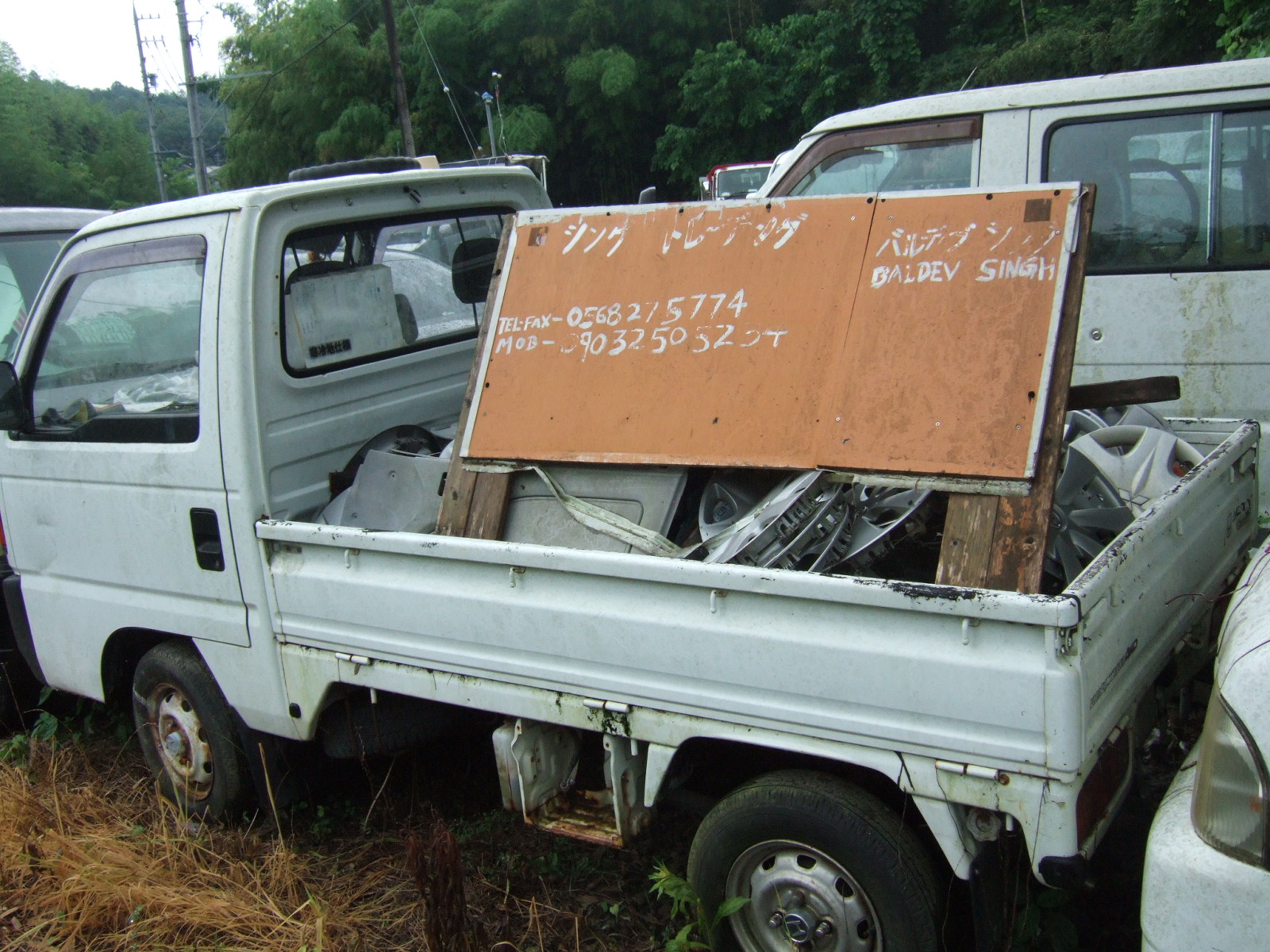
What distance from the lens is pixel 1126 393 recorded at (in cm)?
263

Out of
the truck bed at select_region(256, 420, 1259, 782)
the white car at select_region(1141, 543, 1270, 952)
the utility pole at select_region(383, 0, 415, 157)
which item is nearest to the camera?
the white car at select_region(1141, 543, 1270, 952)

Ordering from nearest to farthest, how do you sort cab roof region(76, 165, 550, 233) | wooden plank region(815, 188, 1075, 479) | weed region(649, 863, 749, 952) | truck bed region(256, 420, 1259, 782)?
truck bed region(256, 420, 1259, 782), wooden plank region(815, 188, 1075, 479), weed region(649, 863, 749, 952), cab roof region(76, 165, 550, 233)

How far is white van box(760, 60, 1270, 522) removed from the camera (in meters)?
4.27

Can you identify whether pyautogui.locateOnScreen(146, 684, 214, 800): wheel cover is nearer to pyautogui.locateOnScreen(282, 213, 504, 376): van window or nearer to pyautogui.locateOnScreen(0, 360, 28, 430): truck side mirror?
pyautogui.locateOnScreen(0, 360, 28, 430): truck side mirror

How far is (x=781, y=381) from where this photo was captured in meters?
2.64

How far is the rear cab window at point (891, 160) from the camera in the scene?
466cm

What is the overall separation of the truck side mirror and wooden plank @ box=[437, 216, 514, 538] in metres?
1.68

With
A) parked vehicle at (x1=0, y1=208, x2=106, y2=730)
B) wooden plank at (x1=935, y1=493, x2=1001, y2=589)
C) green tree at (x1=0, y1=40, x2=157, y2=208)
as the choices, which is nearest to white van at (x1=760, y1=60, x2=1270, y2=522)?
wooden plank at (x1=935, y1=493, x2=1001, y2=589)

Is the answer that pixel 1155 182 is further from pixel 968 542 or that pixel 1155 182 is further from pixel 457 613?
pixel 457 613

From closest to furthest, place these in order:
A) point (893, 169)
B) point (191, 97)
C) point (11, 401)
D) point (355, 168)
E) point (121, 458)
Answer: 1. point (121, 458)
2. point (11, 401)
3. point (355, 168)
4. point (893, 169)
5. point (191, 97)

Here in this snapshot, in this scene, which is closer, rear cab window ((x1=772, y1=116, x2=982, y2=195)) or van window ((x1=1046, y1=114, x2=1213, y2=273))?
van window ((x1=1046, y1=114, x2=1213, y2=273))

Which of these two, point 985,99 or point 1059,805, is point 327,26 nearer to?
point 985,99

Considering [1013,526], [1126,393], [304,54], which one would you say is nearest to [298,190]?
[1013,526]

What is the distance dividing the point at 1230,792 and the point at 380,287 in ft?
9.73
